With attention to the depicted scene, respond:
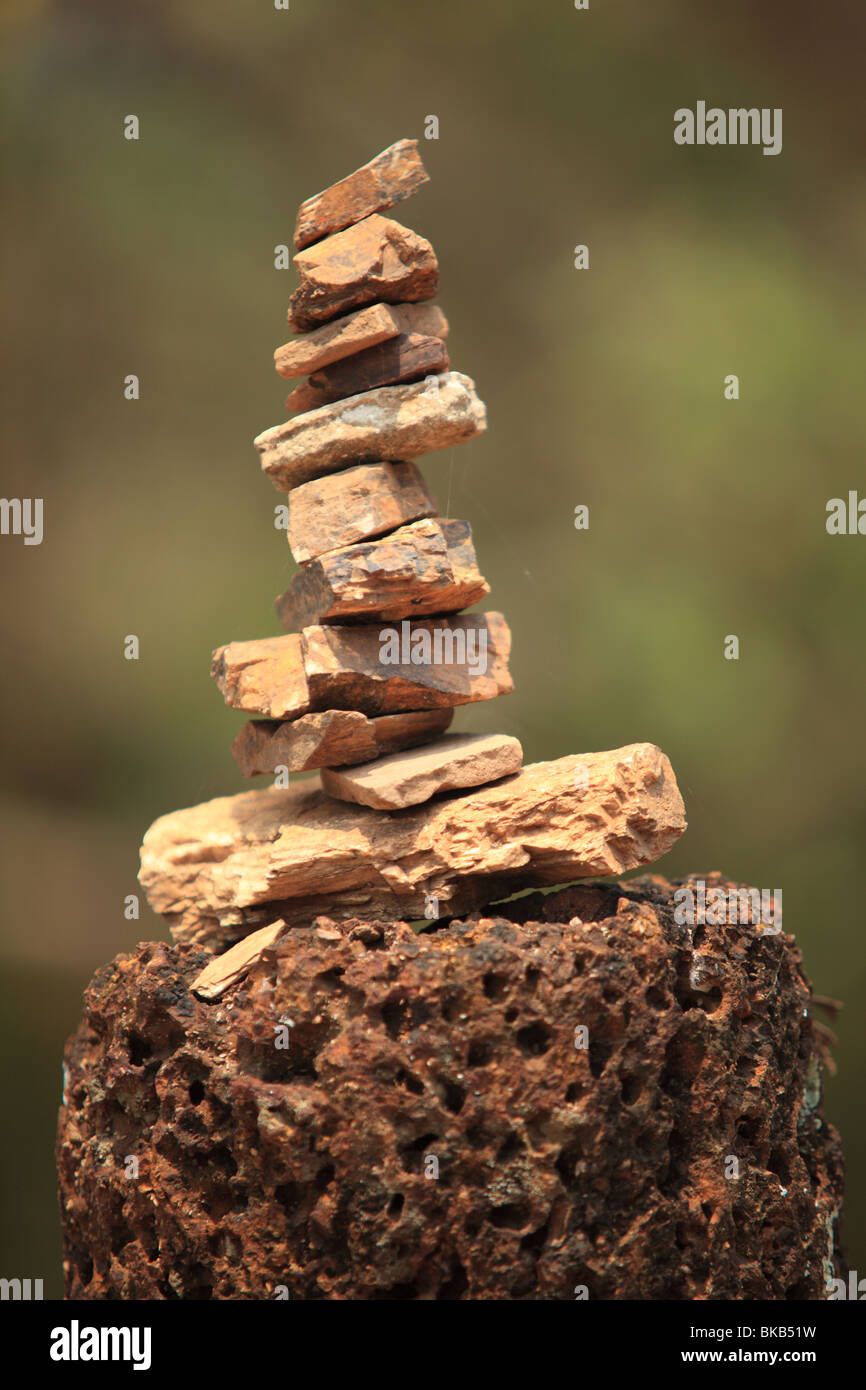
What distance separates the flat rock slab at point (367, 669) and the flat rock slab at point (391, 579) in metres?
0.07

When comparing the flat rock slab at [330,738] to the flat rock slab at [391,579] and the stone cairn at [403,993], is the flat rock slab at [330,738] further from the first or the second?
the flat rock slab at [391,579]

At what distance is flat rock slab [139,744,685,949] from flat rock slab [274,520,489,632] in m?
0.56

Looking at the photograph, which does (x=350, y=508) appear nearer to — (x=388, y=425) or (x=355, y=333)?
(x=388, y=425)

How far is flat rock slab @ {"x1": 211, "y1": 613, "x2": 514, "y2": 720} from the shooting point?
3240mm

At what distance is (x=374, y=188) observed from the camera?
3.35m

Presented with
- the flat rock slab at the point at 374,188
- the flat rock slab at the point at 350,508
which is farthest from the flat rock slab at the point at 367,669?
the flat rock slab at the point at 374,188

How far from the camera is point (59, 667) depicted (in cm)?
514

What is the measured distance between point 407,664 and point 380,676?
96 mm

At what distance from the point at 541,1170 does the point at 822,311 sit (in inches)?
158

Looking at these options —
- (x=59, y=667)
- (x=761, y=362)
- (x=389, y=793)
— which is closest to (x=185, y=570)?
(x=59, y=667)

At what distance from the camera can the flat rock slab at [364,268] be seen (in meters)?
3.30

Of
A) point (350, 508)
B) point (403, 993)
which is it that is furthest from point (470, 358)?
point (403, 993)
